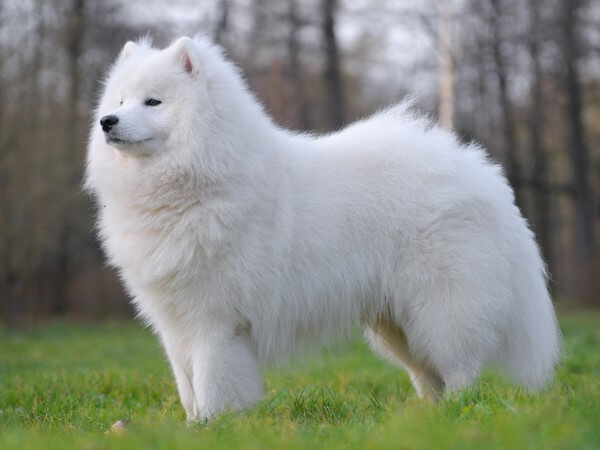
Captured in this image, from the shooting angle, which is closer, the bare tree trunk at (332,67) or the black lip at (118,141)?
the black lip at (118,141)

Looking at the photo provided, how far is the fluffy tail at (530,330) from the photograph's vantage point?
4.74m

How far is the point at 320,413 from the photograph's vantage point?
422 cm

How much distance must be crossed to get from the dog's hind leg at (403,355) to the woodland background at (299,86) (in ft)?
31.0

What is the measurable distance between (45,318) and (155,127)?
14.3 meters

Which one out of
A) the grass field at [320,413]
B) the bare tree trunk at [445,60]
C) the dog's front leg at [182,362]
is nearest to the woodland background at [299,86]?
the bare tree trunk at [445,60]

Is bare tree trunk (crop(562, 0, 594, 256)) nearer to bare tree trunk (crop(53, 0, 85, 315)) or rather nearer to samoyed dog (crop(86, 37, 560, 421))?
bare tree trunk (crop(53, 0, 85, 315))

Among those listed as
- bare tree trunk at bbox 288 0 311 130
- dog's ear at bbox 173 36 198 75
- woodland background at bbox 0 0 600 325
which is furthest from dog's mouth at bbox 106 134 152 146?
bare tree trunk at bbox 288 0 311 130

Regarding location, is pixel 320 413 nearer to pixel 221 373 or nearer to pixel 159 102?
pixel 221 373

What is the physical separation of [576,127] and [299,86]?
28.5ft

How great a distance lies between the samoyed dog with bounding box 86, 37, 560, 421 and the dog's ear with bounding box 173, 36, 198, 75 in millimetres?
12

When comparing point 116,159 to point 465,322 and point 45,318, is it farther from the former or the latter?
point 45,318

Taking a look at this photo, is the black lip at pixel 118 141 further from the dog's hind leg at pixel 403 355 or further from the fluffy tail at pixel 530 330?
the fluffy tail at pixel 530 330

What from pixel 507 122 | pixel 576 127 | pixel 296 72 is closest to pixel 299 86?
pixel 296 72

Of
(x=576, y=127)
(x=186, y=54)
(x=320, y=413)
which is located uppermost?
(x=186, y=54)
